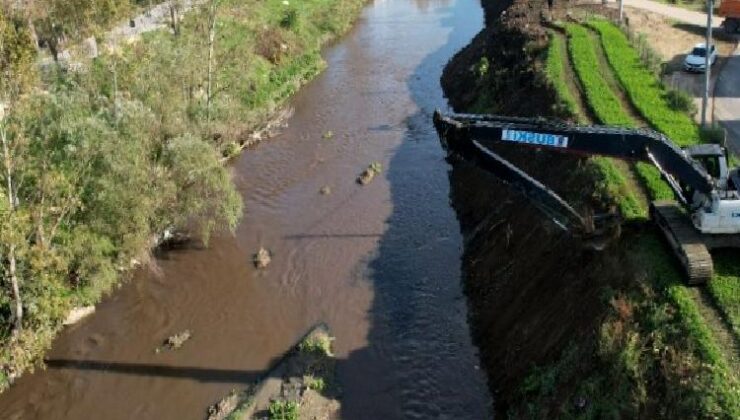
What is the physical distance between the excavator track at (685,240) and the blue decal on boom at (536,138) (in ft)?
11.9

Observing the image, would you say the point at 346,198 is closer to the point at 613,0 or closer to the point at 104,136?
the point at 104,136

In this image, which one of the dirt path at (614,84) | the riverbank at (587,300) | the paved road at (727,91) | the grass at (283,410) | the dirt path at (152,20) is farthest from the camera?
the dirt path at (152,20)

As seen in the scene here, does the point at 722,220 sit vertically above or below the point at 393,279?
above

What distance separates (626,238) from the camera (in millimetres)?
21578

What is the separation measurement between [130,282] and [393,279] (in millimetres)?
10556

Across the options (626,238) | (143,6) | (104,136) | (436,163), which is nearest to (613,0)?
(436,163)

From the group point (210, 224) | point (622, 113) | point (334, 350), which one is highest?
point (622, 113)

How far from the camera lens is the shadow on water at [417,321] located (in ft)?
73.3

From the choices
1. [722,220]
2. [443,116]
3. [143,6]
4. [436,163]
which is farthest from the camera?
[143,6]

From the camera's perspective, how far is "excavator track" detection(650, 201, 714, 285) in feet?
61.4

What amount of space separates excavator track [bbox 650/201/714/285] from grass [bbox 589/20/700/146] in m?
7.83

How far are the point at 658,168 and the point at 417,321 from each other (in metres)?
10.0

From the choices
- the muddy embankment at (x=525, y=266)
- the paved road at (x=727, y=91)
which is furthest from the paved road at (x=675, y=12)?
the muddy embankment at (x=525, y=266)

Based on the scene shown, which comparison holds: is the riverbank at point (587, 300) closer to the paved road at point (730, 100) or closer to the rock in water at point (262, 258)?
the paved road at point (730, 100)
